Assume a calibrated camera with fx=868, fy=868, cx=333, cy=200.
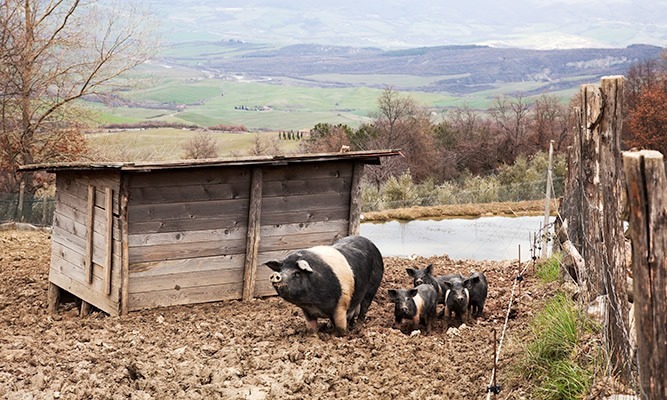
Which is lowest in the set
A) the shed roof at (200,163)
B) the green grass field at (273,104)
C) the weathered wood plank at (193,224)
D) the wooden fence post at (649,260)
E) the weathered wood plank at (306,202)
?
the green grass field at (273,104)

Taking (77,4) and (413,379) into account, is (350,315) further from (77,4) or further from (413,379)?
(77,4)

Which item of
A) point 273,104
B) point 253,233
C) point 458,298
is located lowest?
point 273,104

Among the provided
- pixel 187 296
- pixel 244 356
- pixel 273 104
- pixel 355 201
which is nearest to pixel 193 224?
pixel 187 296

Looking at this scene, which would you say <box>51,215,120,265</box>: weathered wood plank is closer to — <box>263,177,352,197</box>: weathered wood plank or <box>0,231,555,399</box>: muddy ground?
<box>0,231,555,399</box>: muddy ground

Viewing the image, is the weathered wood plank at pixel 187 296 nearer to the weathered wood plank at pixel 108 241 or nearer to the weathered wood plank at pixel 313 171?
the weathered wood plank at pixel 108 241

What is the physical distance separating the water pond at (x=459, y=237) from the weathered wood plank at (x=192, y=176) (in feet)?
26.5

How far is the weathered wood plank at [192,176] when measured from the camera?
1134cm

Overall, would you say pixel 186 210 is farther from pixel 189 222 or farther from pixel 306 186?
pixel 306 186

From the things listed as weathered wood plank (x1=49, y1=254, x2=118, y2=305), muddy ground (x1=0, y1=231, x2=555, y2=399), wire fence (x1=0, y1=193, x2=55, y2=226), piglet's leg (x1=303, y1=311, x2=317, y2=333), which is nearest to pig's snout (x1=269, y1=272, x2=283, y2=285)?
muddy ground (x1=0, y1=231, x2=555, y2=399)

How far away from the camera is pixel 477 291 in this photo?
11500 millimetres

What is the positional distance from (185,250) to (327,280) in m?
2.91

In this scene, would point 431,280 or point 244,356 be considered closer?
point 244,356

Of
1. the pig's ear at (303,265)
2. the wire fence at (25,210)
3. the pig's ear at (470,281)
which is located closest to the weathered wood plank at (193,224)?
the pig's ear at (303,265)

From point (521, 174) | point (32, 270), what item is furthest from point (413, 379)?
point (521, 174)
